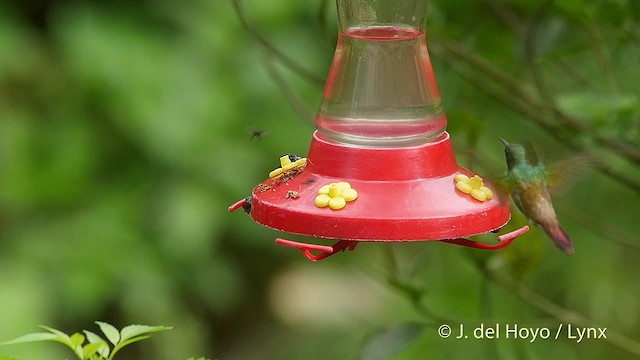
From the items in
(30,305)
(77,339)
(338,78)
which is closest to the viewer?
(77,339)

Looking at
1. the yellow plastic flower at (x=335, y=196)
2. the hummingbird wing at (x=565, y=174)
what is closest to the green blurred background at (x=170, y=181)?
the hummingbird wing at (x=565, y=174)

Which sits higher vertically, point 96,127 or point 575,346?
point 96,127

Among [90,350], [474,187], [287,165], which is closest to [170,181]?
[287,165]

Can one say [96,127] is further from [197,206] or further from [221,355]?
[221,355]

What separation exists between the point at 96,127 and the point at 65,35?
38cm

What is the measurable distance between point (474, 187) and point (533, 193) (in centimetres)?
28

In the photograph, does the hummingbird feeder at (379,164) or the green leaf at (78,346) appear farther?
the hummingbird feeder at (379,164)

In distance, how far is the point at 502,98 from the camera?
2391mm

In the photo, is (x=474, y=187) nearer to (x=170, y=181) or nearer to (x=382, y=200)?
(x=382, y=200)

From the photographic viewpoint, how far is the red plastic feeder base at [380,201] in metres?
1.58

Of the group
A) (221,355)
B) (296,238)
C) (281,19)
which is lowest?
(221,355)

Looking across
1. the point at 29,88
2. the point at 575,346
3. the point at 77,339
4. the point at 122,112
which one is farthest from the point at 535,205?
the point at 29,88

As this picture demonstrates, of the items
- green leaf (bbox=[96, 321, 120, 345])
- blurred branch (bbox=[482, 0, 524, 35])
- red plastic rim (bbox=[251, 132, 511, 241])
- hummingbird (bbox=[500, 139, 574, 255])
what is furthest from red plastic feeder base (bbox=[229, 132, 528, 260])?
blurred branch (bbox=[482, 0, 524, 35])

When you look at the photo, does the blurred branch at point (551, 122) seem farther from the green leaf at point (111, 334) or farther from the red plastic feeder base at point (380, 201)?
the green leaf at point (111, 334)
